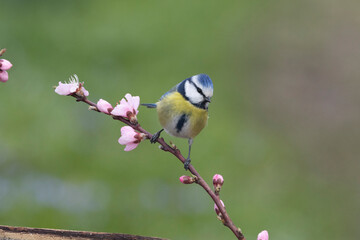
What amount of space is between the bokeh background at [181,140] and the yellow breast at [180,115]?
4.72ft

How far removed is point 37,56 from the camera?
533cm

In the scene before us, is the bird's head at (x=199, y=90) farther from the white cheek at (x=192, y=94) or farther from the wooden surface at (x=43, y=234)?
the wooden surface at (x=43, y=234)

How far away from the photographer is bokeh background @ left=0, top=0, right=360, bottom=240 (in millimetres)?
3914

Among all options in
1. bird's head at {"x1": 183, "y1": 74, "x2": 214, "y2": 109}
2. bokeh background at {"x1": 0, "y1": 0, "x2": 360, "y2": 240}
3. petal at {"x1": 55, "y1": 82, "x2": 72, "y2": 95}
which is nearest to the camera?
petal at {"x1": 55, "y1": 82, "x2": 72, "y2": 95}

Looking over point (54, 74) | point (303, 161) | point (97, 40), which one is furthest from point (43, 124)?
point (303, 161)

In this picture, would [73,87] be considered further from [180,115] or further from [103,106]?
[180,115]

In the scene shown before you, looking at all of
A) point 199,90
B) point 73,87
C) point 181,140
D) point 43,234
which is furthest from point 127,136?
point 181,140

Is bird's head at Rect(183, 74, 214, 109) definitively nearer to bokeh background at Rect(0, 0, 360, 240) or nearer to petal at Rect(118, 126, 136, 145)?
petal at Rect(118, 126, 136, 145)

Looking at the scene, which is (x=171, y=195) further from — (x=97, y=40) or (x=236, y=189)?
(x=97, y=40)

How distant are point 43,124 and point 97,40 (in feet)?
5.06

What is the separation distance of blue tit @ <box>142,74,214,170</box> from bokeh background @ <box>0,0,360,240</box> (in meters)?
1.45

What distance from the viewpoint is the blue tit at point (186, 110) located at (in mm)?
2236

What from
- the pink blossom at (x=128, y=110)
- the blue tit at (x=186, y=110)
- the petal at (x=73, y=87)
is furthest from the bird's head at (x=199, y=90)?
the petal at (x=73, y=87)

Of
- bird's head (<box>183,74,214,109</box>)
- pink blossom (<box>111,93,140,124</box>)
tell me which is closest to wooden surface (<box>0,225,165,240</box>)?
pink blossom (<box>111,93,140,124</box>)
